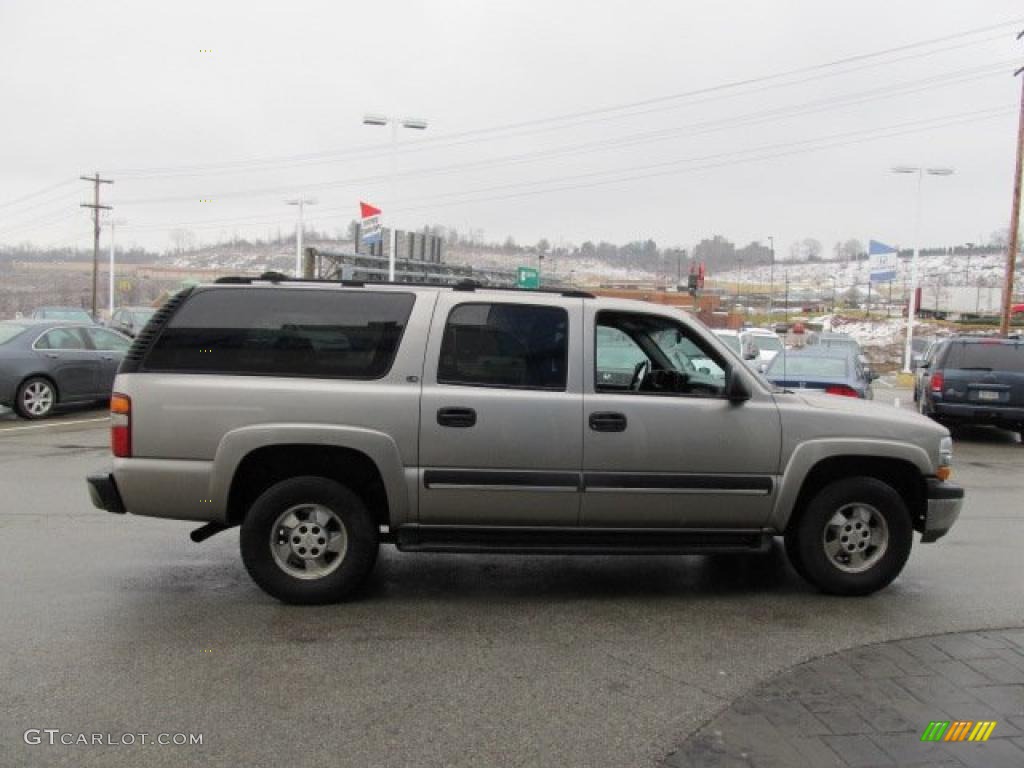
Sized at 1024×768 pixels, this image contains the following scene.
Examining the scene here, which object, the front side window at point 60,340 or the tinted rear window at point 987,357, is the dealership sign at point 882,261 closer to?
the tinted rear window at point 987,357

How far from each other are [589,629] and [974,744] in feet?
6.55

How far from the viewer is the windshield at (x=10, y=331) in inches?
530

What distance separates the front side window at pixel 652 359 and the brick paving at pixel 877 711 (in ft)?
5.83

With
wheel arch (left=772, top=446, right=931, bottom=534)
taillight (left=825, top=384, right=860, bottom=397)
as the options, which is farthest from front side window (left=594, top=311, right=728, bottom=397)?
taillight (left=825, top=384, right=860, bottom=397)

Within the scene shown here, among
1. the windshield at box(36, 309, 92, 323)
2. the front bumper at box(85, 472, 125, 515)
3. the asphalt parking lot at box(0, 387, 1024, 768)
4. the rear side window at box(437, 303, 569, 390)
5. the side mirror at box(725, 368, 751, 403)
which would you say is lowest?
the asphalt parking lot at box(0, 387, 1024, 768)

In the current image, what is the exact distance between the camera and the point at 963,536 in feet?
24.1

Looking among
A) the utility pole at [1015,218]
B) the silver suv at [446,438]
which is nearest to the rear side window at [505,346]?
the silver suv at [446,438]

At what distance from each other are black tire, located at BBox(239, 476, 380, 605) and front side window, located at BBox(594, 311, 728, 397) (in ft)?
5.41

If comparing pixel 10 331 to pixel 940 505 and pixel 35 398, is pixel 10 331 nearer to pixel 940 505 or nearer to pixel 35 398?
Answer: pixel 35 398

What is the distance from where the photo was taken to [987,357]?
45.6ft

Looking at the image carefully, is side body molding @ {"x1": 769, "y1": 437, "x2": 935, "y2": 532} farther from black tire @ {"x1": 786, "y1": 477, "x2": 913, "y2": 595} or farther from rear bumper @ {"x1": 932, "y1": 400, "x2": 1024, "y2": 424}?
rear bumper @ {"x1": 932, "y1": 400, "x2": 1024, "y2": 424}

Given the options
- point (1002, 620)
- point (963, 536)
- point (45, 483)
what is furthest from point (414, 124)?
point (1002, 620)

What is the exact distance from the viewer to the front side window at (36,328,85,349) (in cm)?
1373

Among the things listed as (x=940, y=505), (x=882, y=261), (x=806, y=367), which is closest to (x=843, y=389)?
(x=806, y=367)
